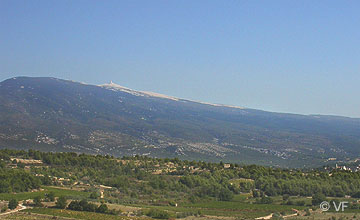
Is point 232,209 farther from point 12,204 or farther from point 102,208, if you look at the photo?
point 12,204

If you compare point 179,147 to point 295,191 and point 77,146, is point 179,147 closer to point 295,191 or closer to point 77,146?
point 77,146

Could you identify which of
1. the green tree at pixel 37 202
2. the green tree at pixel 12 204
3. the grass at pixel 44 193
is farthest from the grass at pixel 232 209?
the green tree at pixel 12 204

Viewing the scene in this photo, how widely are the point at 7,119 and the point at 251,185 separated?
343 ft

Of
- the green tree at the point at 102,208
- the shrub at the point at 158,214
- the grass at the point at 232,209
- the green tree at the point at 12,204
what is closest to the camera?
the shrub at the point at 158,214

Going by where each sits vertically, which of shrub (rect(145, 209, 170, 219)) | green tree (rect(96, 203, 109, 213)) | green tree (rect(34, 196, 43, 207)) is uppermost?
shrub (rect(145, 209, 170, 219))

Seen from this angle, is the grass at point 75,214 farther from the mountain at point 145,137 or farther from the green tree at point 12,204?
the mountain at point 145,137

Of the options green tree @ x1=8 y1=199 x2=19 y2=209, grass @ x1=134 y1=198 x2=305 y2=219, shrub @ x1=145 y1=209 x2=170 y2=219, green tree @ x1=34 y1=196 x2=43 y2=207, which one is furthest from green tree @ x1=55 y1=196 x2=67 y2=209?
grass @ x1=134 y1=198 x2=305 y2=219

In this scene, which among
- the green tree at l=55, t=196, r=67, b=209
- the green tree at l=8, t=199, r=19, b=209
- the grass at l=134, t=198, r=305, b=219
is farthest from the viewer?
the grass at l=134, t=198, r=305, b=219

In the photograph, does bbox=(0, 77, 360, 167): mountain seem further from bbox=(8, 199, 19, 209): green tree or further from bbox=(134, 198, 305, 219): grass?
bbox=(8, 199, 19, 209): green tree

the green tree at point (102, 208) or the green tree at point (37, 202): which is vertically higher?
the green tree at point (102, 208)

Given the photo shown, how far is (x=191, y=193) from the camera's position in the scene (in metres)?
64.1

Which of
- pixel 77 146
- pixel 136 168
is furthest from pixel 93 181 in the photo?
pixel 77 146

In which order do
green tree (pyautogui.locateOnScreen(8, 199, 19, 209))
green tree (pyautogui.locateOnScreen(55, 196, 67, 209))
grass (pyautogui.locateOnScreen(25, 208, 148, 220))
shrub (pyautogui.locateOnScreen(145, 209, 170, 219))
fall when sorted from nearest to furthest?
1. grass (pyautogui.locateOnScreen(25, 208, 148, 220))
2. shrub (pyautogui.locateOnScreen(145, 209, 170, 219))
3. green tree (pyautogui.locateOnScreen(8, 199, 19, 209))
4. green tree (pyautogui.locateOnScreen(55, 196, 67, 209))

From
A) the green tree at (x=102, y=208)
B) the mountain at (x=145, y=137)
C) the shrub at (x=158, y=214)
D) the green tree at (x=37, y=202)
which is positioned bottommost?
the mountain at (x=145, y=137)
